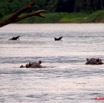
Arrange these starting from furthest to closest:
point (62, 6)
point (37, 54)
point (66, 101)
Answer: point (62, 6) → point (37, 54) → point (66, 101)

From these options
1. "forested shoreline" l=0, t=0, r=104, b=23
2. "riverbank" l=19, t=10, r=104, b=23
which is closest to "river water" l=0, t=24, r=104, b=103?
"riverbank" l=19, t=10, r=104, b=23

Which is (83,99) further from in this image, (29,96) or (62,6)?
(62,6)

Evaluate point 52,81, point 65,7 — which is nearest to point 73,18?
point 65,7

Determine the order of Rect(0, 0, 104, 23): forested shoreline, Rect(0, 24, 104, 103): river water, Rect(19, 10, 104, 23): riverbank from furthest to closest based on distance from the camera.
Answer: Rect(0, 0, 104, 23): forested shoreline
Rect(19, 10, 104, 23): riverbank
Rect(0, 24, 104, 103): river water

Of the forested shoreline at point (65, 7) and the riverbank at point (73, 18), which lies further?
the forested shoreline at point (65, 7)

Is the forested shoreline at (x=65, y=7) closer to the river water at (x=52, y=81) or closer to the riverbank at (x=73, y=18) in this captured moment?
the riverbank at (x=73, y=18)

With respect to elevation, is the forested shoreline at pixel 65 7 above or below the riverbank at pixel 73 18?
above

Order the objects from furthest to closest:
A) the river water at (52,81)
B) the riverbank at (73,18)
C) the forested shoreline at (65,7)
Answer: the forested shoreline at (65,7), the riverbank at (73,18), the river water at (52,81)


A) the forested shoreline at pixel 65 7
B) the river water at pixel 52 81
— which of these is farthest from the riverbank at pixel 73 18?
the river water at pixel 52 81

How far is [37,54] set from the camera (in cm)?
5694

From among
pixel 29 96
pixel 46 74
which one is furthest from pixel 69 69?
pixel 29 96

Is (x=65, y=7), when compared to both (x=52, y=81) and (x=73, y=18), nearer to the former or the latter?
(x=73, y=18)

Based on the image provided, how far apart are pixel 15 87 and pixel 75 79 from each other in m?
3.93

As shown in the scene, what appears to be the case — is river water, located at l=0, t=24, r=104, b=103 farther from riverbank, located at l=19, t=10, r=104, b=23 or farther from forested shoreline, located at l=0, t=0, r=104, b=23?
forested shoreline, located at l=0, t=0, r=104, b=23
